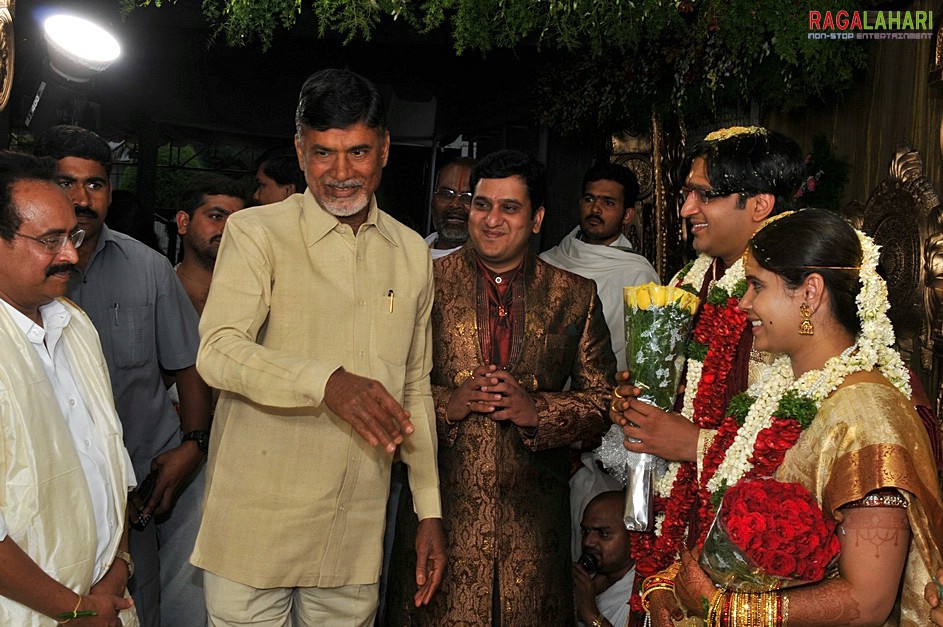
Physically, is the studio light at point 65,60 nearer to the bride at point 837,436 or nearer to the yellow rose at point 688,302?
the yellow rose at point 688,302

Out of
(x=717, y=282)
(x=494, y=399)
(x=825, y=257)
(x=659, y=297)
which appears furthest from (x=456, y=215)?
(x=825, y=257)

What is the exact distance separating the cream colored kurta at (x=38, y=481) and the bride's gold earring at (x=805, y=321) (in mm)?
1911

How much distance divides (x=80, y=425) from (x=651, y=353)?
1.73 m

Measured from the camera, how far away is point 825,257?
2.42 metres

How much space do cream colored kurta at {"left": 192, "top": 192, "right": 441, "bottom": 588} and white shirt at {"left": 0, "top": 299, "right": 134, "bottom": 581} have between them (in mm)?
292

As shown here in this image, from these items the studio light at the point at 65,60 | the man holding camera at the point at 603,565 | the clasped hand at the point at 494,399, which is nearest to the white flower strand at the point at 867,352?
the clasped hand at the point at 494,399

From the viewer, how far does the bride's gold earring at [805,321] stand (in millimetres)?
2457

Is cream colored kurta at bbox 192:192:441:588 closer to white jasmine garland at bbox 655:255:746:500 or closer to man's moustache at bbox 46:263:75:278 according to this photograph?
man's moustache at bbox 46:263:75:278

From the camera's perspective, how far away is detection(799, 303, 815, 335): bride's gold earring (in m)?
2.46

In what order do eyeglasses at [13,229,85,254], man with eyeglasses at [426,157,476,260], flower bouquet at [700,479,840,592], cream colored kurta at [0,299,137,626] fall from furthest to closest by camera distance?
man with eyeglasses at [426,157,476,260], eyeglasses at [13,229,85,254], cream colored kurta at [0,299,137,626], flower bouquet at [700,479,840,592]

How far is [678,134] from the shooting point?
6121 mm

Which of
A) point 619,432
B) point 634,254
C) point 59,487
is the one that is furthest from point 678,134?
point 59,487

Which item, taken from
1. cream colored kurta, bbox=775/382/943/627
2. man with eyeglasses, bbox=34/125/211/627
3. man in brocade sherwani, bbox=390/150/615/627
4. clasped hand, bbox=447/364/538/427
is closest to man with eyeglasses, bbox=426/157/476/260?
man in brocade sherwani, bbox=390/150/615/627

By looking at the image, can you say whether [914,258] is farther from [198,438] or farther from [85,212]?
[85,212]
